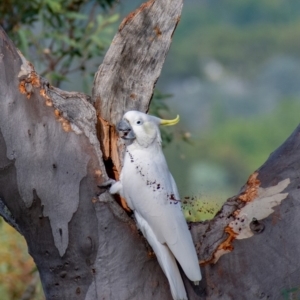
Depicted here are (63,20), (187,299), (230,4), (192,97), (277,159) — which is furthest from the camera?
(230,4)

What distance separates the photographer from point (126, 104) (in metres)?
1.71

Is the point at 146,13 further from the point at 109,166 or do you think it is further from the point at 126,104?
the point at 109,166

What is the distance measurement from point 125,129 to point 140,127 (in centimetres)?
5

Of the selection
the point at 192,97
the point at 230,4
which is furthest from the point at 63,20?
the point at 230,4

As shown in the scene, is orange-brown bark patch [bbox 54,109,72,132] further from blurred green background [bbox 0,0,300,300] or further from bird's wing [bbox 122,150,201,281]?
blurred green background [bbox 0,0,300,300]

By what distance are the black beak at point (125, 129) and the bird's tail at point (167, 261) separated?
8.4 inches

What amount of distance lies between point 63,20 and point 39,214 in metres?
2.13

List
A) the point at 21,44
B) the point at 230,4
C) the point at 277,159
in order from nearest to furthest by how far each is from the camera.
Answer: the point at 277,159 < the point at 21,44 < the point at 230,4

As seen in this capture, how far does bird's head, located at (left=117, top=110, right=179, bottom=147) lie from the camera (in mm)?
1635

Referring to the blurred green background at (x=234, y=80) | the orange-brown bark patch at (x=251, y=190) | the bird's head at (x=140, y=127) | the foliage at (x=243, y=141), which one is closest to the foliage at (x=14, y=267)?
the blurred green background at (x=234, y=80)

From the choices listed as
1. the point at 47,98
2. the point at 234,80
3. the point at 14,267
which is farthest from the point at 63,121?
the point at 234,80

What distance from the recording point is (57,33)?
3320mm

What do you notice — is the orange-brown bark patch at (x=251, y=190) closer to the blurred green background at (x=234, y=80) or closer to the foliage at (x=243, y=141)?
the blurred green background at (x=234, y=80)

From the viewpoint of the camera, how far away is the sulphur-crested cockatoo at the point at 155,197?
4.94 feet
